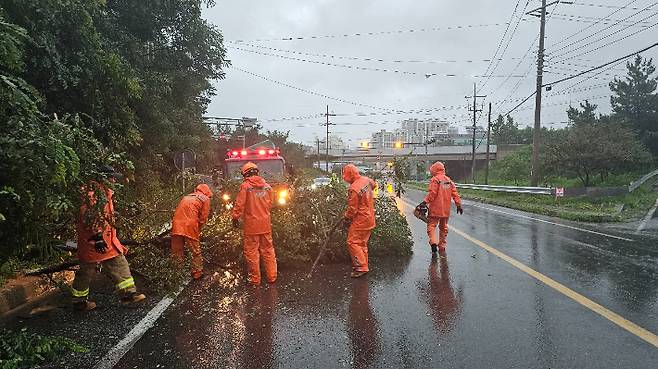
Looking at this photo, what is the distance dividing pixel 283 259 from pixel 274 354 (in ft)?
11.3

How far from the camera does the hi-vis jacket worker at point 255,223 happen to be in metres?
6.40

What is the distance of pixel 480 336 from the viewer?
4.23m

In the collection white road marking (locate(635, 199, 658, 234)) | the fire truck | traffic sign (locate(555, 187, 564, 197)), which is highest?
the fire truck

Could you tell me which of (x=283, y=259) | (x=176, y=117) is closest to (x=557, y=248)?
(x=283, y=259)

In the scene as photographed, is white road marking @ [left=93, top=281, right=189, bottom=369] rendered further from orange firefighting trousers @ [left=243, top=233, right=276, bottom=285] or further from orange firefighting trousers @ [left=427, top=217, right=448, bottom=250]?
orange firefighting trousers @ [left=427, top=217, right=448, bottom=250]

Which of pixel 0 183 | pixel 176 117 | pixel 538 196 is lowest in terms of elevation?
pixel 538 196

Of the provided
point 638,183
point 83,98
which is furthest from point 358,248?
point 638,183

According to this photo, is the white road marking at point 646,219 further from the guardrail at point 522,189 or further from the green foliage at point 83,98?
the green foliage at point 83,98

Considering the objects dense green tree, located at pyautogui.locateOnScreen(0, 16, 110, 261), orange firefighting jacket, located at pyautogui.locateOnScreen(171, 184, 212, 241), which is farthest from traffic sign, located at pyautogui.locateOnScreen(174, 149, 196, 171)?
dense green tree, located at pyautogui.locateOnScreen(0, 16, 110, 261)

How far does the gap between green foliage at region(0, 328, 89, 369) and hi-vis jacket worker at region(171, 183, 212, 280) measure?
239cm

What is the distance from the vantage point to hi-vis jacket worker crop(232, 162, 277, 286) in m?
6.40

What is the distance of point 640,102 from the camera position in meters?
40.3

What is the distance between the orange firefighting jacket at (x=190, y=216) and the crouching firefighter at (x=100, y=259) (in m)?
1.04

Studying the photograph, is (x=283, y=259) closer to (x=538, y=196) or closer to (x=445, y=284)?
(x=445, y=284)
